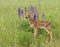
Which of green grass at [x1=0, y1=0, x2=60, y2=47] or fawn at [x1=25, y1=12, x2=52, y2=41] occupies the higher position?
fawn at [x1=25, y1=12, x2=52, y2=41]

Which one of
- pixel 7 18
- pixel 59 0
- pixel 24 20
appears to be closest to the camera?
pixel 24 20

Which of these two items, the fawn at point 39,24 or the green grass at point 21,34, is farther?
the fawn at point 39,24

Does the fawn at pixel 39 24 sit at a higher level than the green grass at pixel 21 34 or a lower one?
higher

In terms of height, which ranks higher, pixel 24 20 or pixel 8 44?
pixel 24 20

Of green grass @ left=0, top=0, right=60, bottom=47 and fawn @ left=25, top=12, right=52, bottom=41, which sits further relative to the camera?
fawn @ left=25, top=12, right=52, bottom=41

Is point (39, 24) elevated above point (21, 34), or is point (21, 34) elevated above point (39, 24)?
point (39, 24)

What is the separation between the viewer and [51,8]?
9.88 metres

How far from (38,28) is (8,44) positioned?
2.70 ft

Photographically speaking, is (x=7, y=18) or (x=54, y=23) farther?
(x=7, y=18)

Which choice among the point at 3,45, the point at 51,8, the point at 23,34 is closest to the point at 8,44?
the point at 3,45

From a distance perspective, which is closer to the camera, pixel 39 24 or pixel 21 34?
pixel 21 34

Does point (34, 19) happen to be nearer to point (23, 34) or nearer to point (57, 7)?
point (23, 34)

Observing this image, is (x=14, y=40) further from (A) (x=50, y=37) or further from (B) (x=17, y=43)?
(A) (x=50, y=37)

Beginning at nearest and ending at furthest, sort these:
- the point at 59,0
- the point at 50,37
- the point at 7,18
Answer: the point at 50,37, the point at 7,18, the point at 59,0
